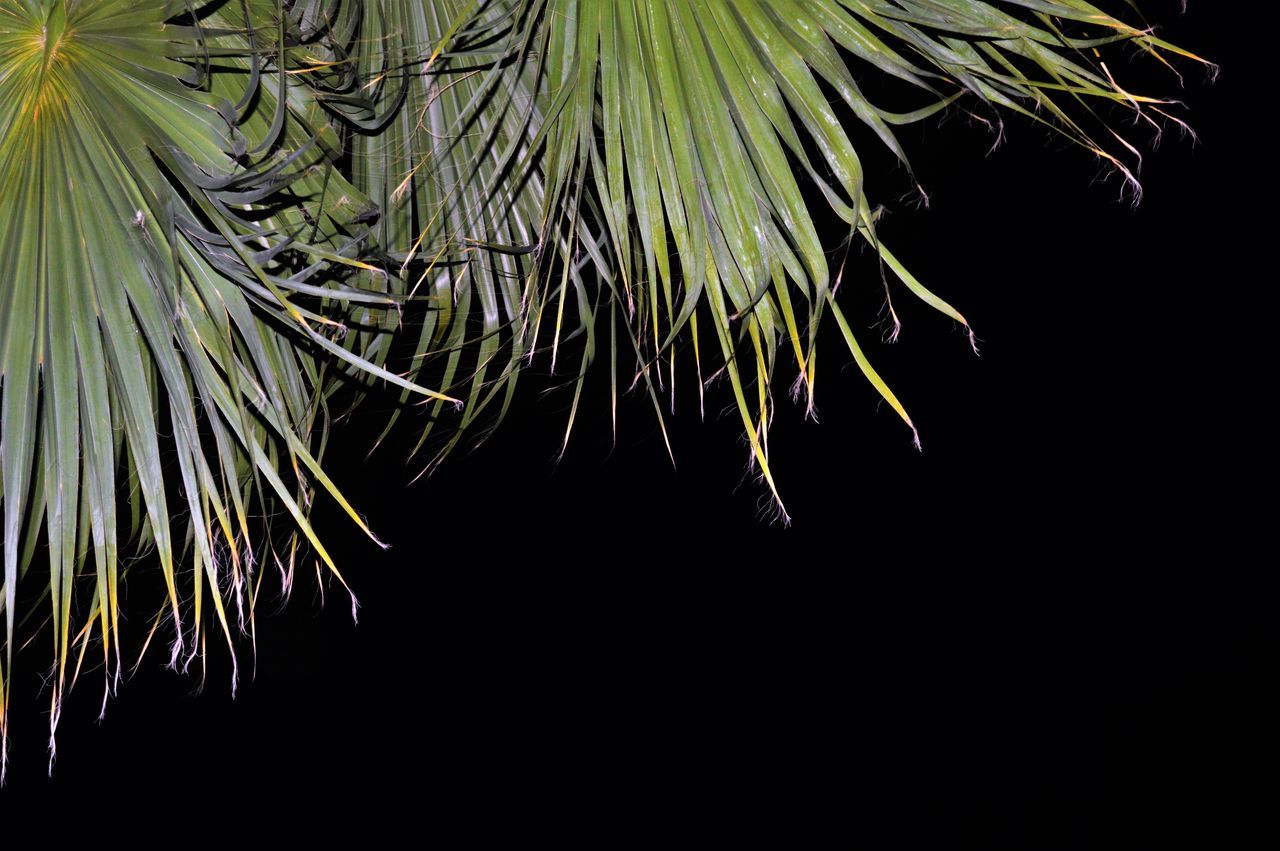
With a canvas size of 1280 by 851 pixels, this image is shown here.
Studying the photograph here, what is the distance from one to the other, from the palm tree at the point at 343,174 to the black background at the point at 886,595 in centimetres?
109

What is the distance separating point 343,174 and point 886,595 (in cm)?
162

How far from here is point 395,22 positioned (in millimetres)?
1070

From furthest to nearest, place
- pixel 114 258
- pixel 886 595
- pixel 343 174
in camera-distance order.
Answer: pixel 886 595, pixel 343 174, pixel 114 258

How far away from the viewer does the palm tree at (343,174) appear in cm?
83

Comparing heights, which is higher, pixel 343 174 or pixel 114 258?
pixel 343 174

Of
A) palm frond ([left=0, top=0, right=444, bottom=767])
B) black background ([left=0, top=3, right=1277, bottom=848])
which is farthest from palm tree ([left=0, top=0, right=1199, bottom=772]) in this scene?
black background ([left=0, top=3, right=1277, bottom=848])

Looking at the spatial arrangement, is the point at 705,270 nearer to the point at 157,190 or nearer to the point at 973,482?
the point at 157,190

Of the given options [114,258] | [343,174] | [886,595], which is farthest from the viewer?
[886,595]

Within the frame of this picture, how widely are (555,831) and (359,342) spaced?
1566mm

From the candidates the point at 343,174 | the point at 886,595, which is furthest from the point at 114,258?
the point at 886,595

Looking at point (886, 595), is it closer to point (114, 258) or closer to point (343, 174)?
point (343, 174)

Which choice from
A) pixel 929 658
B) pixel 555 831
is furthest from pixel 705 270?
pixel 555 831

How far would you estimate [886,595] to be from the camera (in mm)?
2340

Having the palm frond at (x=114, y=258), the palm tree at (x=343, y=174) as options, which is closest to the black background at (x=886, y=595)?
the palm tree at (x=343, y=174)
